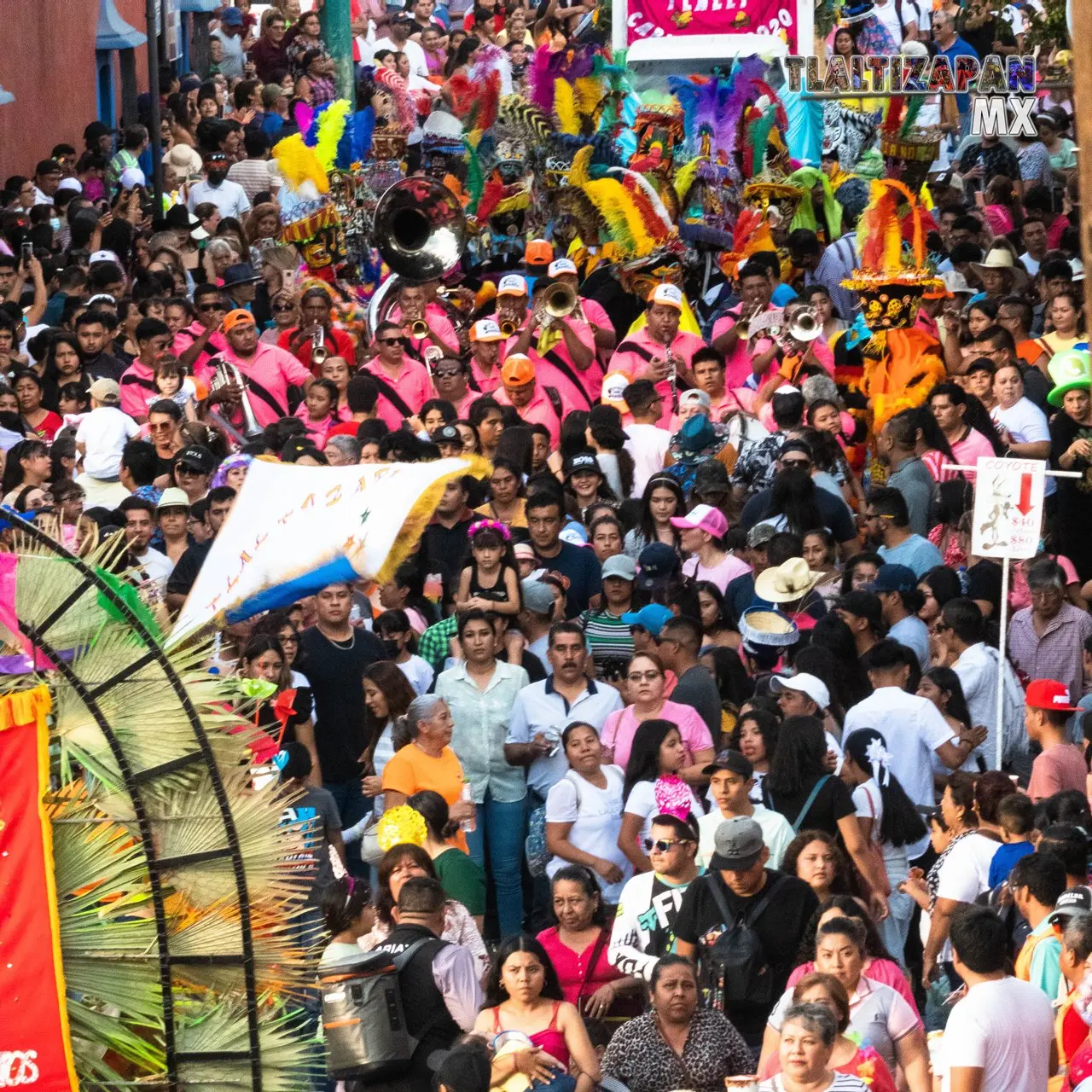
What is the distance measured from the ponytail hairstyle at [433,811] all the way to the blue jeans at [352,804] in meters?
1.22

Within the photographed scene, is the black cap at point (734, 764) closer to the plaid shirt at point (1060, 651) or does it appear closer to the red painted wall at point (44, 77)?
the plaid shirt at point (1060, 651)

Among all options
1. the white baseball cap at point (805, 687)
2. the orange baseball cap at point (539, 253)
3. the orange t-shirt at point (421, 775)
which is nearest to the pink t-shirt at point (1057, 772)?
the white baseball cap at point (805, 687)

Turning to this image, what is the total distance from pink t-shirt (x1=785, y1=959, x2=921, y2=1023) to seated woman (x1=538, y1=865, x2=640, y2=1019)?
3.10 ft

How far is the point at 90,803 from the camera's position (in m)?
5.29

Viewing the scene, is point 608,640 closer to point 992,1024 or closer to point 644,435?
point 644,435

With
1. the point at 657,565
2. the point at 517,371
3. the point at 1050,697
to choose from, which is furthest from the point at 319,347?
the point at 1050,697

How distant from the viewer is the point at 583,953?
835 cm

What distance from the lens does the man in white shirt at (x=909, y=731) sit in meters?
9.38

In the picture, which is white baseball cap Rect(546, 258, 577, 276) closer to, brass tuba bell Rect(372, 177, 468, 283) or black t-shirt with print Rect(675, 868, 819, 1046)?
brass tuba bell Rect(372, 177, 468, 283)

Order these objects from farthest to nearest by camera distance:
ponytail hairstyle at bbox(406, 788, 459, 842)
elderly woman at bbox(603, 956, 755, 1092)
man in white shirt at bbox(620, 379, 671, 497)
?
man in white shirt at bbox(620, 379, 671, 497) → ponytail hairstyle at bbox(406, 788, 459, 842) → elderly woman at bbox(603, 956, 755, 1092)

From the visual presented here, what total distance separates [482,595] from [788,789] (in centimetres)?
241

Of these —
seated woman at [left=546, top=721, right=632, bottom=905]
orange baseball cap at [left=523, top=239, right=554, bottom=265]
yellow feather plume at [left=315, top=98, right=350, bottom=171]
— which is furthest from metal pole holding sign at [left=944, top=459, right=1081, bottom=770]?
yellow feather plume at [left=315, top=98, right=350, bottom=171]

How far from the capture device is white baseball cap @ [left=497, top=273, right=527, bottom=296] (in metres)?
14.8

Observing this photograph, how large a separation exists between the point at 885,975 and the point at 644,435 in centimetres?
545
